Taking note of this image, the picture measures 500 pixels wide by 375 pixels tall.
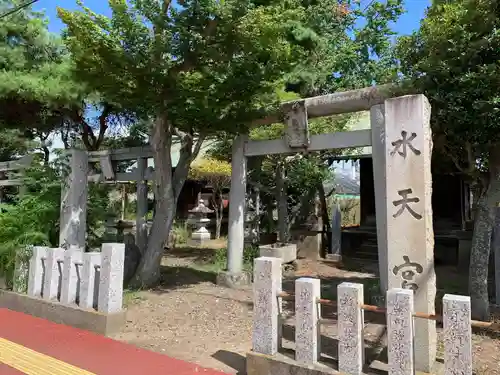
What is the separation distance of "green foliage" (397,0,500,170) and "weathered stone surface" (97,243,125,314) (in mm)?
4773

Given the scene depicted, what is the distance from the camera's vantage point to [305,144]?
24.8 ft

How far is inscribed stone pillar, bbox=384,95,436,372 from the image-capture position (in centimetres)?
460

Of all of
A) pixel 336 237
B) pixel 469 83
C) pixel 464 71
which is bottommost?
pixel 336 237

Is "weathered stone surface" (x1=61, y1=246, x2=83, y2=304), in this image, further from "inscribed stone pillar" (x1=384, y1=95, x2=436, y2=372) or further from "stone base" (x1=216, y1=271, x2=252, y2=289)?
"inscribed stone pillar" (x1=384, y1=95, x2=436, y2=372)

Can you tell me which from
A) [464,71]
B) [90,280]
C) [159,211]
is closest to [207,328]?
[90,280]

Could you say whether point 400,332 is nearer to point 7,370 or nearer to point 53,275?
point 7,370

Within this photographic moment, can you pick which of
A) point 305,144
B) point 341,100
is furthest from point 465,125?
point 305,144

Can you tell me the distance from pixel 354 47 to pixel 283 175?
14.1ft

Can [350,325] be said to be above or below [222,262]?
above

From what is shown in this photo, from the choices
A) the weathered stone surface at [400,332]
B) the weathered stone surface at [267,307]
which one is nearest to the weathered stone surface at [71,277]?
the weathered stone surface at [267,307]

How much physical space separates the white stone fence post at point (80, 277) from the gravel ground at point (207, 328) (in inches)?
23.0

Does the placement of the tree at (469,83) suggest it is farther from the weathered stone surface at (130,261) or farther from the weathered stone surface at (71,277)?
the weathered stone surface at (130,261)

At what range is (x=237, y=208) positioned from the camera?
865 cm

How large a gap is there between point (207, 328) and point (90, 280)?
182 cm
